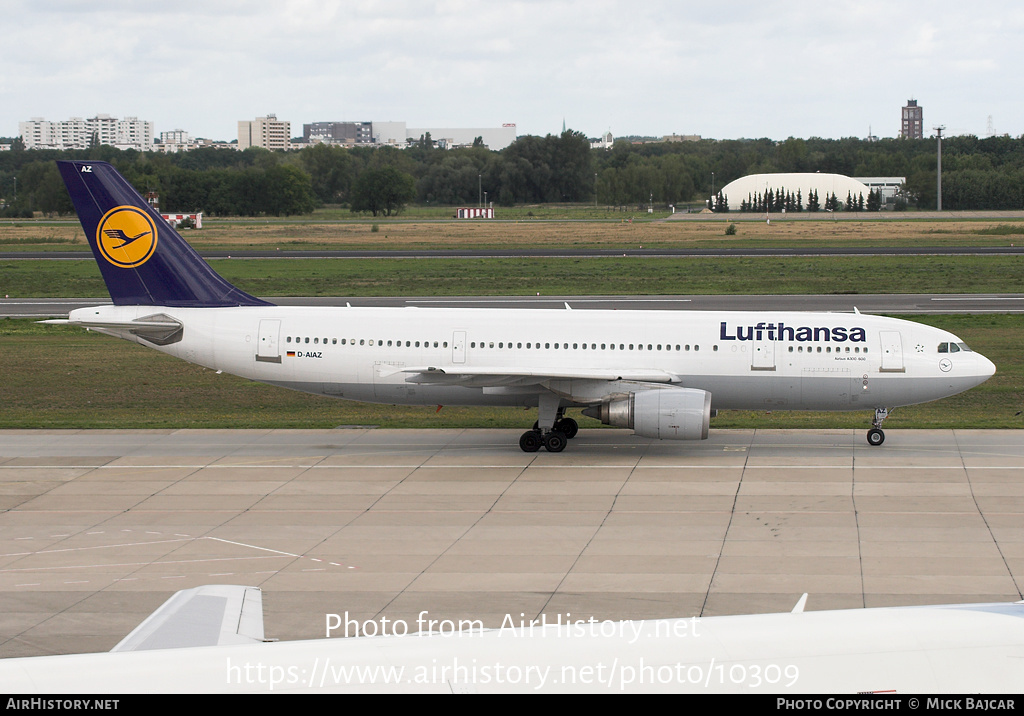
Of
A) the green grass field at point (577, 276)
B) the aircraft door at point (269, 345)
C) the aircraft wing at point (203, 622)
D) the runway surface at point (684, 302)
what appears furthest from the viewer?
the green grass field at point (577, 276)

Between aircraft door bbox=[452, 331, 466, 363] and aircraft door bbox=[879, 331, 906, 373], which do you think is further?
aircraft door bbox=[452, 331, 466, 363]

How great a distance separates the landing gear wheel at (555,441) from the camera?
27.3m

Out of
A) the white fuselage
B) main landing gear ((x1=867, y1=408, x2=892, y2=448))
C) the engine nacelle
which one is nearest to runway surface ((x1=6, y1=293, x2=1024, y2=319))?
the white fuselage

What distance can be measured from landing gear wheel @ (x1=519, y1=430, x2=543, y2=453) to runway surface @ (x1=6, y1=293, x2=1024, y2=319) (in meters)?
24.9

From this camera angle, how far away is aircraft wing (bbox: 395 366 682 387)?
26.0 meters

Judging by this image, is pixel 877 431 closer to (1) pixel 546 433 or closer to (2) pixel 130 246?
(1) pixel 546 433

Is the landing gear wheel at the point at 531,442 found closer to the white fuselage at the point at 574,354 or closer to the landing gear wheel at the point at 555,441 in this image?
the landing gear wheel at the point at 555,441

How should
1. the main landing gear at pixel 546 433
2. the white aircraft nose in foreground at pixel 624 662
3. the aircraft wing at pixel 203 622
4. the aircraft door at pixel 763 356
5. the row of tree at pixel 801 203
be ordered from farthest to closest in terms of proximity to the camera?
1. the row of tree at pixel 801 203
2. the main landing gear at pixel 546 433
3. the aircraft door at pixel 763 356
4. the aircraft wing at pixel 203 622
5. the white aircraft nose in foreground at pixel 624 662

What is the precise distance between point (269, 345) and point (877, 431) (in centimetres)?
1628

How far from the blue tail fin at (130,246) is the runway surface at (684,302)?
26.0 meters

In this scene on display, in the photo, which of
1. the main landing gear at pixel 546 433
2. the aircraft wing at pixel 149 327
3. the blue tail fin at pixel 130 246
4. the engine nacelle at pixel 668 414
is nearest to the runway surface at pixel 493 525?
the main landing gear at pixel 546 433

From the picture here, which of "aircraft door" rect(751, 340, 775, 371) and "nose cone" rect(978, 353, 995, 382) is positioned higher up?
"aircraft door" rect(751, 340, 775, 371)

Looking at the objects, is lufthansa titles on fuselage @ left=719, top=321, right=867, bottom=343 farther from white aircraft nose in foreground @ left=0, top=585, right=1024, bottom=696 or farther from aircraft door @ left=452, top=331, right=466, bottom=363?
white aircraft nose in foreground @ left=0, top=585, right=1024, bottom=696

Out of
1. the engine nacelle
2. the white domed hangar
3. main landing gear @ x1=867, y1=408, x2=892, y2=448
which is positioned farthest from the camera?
the white domed hangar
